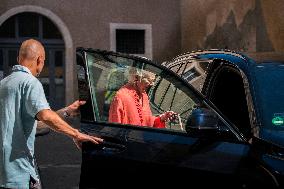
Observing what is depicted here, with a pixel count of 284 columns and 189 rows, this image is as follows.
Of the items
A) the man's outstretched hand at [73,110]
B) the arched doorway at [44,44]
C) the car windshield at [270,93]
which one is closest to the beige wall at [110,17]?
the arched doorway at [44,44]

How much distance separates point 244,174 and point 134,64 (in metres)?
0.95

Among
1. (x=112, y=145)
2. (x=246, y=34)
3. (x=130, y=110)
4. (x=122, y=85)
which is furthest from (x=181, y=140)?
(x=246, y=34)

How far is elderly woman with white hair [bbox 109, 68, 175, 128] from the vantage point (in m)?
3.70

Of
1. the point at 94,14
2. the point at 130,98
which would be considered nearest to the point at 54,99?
the point at 94,14

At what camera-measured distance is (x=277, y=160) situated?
321 cm

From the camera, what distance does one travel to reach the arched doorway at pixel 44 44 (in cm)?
2020

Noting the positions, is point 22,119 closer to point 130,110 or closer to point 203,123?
point 130,110

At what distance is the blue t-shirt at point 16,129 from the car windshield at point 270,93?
123 centimetres

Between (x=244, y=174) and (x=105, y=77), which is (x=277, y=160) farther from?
(x=105, y=77)

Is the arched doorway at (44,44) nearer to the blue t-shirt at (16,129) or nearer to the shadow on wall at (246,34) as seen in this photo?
the shadow on wall at (246,34)

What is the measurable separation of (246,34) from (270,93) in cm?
1324

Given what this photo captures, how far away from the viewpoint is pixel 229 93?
→ 473 cm

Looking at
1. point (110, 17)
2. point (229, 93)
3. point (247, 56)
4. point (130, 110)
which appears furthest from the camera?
point (110, 17)

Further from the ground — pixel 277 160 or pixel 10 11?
pixel 10 11
